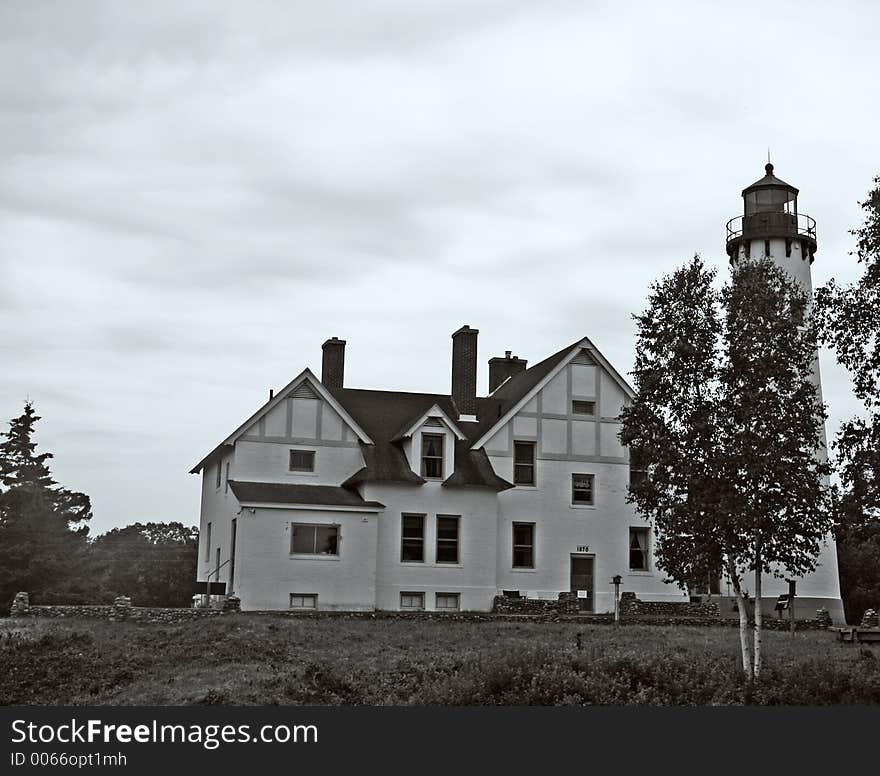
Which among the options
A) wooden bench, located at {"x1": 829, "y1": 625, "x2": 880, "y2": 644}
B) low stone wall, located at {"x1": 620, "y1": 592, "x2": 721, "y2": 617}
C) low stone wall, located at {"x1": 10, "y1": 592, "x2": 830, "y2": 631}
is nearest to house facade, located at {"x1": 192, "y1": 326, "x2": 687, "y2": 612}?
low stone wall, located at {"x1": 10, "y1": 592, "x2": 830, "y2": 631}

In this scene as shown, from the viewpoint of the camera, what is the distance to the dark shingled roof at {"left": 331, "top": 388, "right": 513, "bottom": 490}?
130 feet

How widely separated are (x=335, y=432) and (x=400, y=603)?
6155 mm

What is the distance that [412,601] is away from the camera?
3906cm

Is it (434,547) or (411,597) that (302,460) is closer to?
(434,547)

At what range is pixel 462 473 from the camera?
40.0 metres

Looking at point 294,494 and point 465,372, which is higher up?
point 465,372

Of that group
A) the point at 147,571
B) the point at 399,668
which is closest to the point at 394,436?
the point at 147,571

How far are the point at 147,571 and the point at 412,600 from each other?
17.7 meters

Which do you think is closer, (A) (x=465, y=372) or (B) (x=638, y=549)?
(B) (x=638, y=549)

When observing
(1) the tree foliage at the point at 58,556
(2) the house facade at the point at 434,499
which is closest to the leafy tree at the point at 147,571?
(1) the tree foliage at the point at 58,556

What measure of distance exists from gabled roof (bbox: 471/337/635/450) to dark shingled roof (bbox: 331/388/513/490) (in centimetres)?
44

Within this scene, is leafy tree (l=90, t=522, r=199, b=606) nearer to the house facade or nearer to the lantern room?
the house facade

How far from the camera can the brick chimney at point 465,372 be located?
43656 millimetres

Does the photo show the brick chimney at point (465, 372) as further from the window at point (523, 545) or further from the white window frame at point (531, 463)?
the window at point (523, 545)
